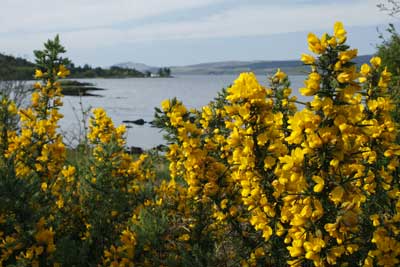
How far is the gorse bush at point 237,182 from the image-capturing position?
6.68 feet

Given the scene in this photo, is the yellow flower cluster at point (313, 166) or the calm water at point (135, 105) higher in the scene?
the yellow flower cluster at point (313, 166)

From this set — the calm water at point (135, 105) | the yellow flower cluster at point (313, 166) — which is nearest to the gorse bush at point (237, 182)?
the yellow flower cluster at point (313, 166)

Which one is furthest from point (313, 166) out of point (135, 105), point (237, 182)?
point (135, 105)

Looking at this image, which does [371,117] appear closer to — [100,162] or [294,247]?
[294,247]

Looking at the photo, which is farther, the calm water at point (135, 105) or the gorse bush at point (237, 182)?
the calm water at point (135, 105)

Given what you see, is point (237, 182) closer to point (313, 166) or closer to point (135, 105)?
point (313, 166)

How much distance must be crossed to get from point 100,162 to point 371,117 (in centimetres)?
222

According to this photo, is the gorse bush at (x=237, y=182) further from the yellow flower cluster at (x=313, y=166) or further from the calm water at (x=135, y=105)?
the calm water at (x=135, y=105)

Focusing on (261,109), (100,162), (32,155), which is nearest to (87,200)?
(100,162)

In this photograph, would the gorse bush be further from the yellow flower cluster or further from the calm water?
the calm water

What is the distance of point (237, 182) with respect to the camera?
9.52ft

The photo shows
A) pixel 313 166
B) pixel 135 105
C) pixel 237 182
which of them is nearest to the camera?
pixel 313 166

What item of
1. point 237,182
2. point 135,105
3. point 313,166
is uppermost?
point 313,166

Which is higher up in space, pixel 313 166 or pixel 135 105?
pixel 313 166
